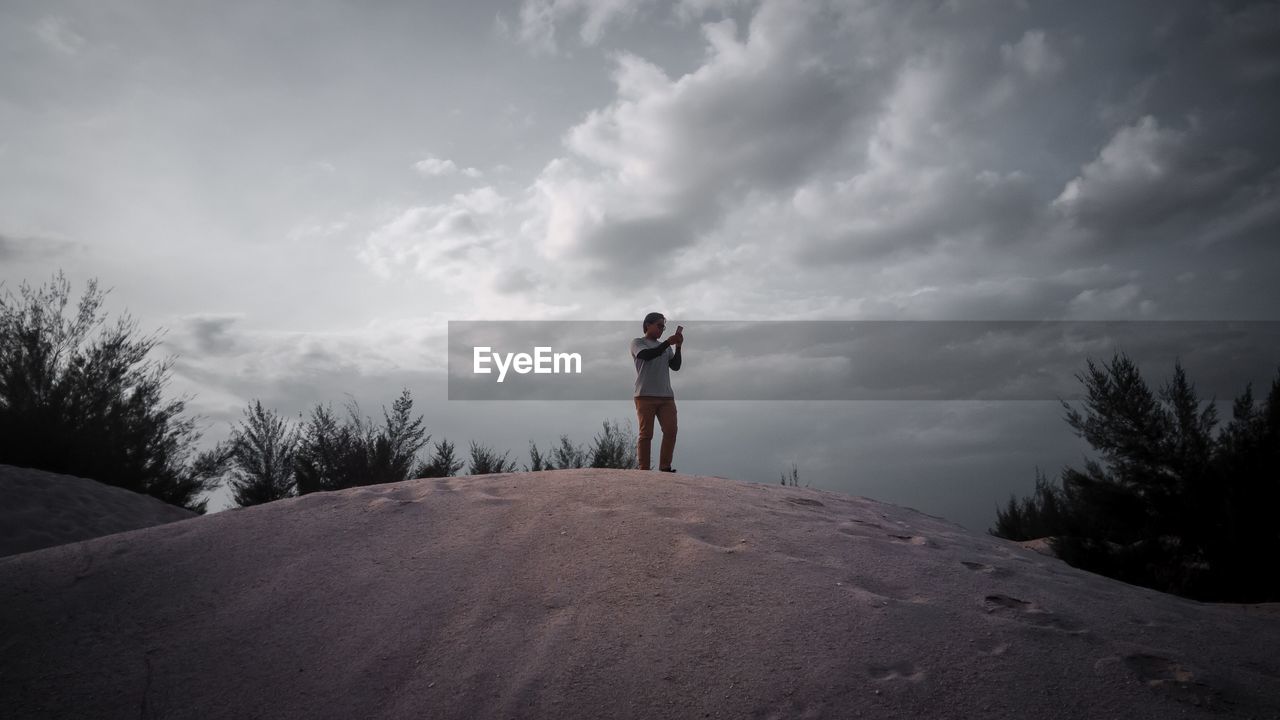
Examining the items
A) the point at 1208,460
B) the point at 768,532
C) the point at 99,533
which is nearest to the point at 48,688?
the point at 768,532

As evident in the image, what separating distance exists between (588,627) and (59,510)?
8301mm

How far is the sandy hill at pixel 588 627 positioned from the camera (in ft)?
9.09

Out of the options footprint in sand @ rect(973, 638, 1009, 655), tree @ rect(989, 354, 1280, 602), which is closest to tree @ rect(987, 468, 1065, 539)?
tree @ rect(989, 354, 1280, 602)

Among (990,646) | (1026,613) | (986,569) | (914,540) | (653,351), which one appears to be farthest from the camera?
(653,351)

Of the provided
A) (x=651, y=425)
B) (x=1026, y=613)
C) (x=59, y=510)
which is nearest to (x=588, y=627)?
(x=1026, y=613)

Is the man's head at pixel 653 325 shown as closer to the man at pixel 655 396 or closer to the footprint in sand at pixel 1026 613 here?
the man at pixel 655 396

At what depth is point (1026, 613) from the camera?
356 cm

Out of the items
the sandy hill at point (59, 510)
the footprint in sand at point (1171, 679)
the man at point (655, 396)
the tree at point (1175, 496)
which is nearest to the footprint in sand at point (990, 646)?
the footprint in sand at point (1171, 679)

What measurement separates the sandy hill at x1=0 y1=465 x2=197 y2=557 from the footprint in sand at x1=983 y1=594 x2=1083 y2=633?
8.99 meters

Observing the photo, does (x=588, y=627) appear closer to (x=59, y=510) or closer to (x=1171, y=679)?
(x=1171, y=679)

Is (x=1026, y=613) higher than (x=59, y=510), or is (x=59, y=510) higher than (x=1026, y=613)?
(x=59, y=510)

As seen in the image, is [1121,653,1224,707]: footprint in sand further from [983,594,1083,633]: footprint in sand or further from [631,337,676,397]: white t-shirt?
[631,337,676,397]: white t-shirt

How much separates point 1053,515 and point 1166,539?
5.43 m

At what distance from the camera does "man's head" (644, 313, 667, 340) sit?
744 cm
